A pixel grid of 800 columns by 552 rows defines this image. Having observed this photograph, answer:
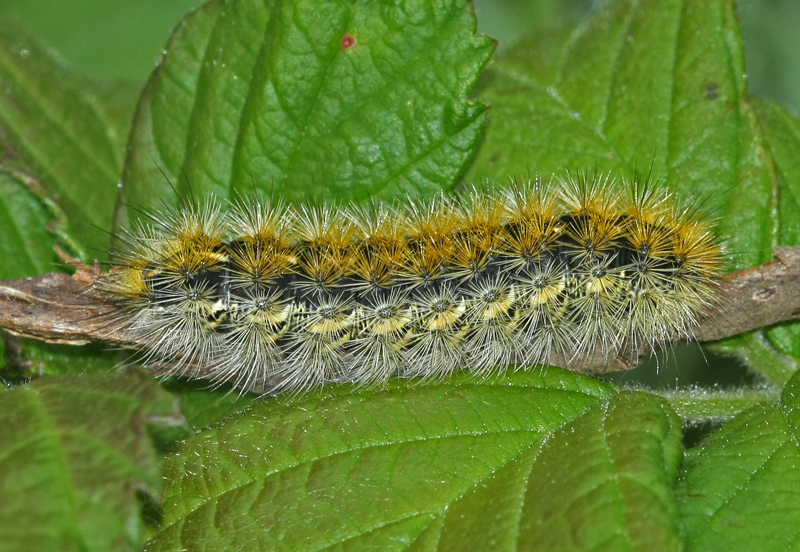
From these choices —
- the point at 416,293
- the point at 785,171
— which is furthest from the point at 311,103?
the point at 785,171

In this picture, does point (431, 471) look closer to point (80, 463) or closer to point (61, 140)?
point (80, 463)

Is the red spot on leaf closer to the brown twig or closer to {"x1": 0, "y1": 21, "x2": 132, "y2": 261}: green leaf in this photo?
{"x1": 0, "y1": 21, "x2": 132, "y2": 261}: green leaf

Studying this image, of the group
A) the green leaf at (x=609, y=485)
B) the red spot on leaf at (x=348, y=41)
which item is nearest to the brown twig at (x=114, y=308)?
the green leaf at (x=609, y=485)

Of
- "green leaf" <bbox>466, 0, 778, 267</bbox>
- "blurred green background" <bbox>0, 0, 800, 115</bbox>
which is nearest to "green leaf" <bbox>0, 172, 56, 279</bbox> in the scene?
"green leaf" <bbox>466, 0, 778, 267</bbox>

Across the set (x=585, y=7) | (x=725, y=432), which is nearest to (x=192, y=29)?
(x=725, y=432)

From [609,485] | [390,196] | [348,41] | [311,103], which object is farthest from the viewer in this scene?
[390,196]

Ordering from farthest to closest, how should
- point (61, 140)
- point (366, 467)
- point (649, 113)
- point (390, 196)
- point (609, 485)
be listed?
point (61, 140), point (649, 113), point (390, 196), point (366, 467), point (609, 485)
